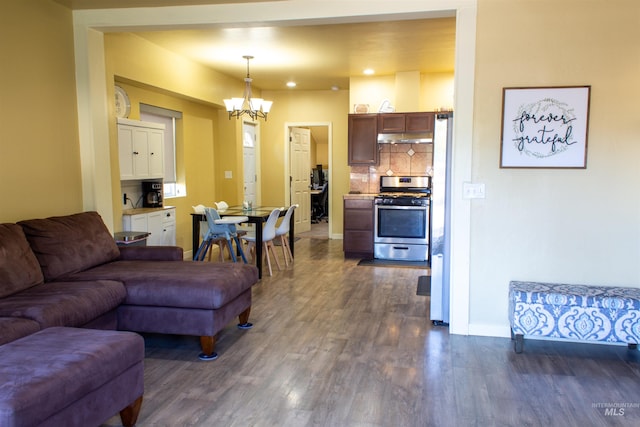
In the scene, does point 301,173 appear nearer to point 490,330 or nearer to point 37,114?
point 37,114

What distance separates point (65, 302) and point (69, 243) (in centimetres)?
90

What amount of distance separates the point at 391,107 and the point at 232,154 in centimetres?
255

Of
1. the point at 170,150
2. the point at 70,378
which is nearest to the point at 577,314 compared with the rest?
the point at 70,378

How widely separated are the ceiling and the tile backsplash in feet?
3.68

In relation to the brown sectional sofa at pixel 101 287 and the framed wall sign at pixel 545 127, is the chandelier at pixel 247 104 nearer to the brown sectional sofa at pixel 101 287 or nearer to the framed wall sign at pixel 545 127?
the brown sectional sofa at pixel 101 287

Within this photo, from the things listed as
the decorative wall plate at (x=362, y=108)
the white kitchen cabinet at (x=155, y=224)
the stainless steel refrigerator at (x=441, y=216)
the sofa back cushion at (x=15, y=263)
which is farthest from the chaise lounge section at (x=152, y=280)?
the decorative wall plate at (x=362, y=108)

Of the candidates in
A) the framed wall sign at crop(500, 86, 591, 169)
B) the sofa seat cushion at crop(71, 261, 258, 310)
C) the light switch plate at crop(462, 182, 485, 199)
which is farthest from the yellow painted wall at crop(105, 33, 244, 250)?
the framed wall sign at crop(500, 86, 591, 169)

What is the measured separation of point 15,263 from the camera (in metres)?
2.93

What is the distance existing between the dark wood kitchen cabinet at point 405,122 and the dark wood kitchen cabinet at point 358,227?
3.59ft

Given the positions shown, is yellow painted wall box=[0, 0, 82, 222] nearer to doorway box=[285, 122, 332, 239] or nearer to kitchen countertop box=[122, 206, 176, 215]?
kitchen countertop box=[122, 206, 176, 215]

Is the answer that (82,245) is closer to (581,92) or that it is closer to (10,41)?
(10,41)

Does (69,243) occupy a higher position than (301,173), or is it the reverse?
(301,173)

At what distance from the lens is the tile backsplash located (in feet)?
22.8

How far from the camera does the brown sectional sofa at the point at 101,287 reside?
2721mm
